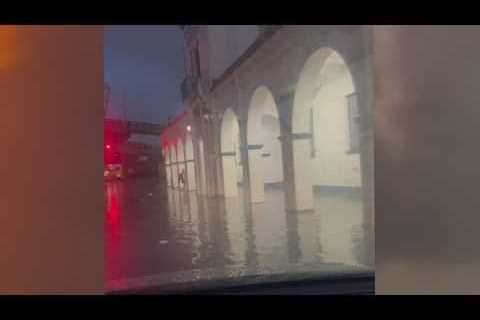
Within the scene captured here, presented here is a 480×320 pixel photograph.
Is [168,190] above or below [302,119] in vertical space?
below

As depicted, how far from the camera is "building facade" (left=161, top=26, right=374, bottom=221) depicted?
121 inches

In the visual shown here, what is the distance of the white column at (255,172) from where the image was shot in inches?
128

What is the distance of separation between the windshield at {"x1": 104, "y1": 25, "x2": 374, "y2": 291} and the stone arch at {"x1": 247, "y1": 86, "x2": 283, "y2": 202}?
1cm

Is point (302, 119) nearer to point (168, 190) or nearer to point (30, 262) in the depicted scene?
point (168, 190)

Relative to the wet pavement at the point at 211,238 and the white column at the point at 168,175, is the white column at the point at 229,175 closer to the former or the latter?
the wet pavement at the point at 211,238

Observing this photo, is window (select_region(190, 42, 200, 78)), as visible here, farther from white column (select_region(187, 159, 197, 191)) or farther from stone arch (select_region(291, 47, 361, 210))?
stone arch (select_region(291, 47, 361, 210))

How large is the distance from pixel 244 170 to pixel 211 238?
1.88 ft

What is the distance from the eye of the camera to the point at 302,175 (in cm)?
363

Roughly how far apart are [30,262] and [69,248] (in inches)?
8.3
